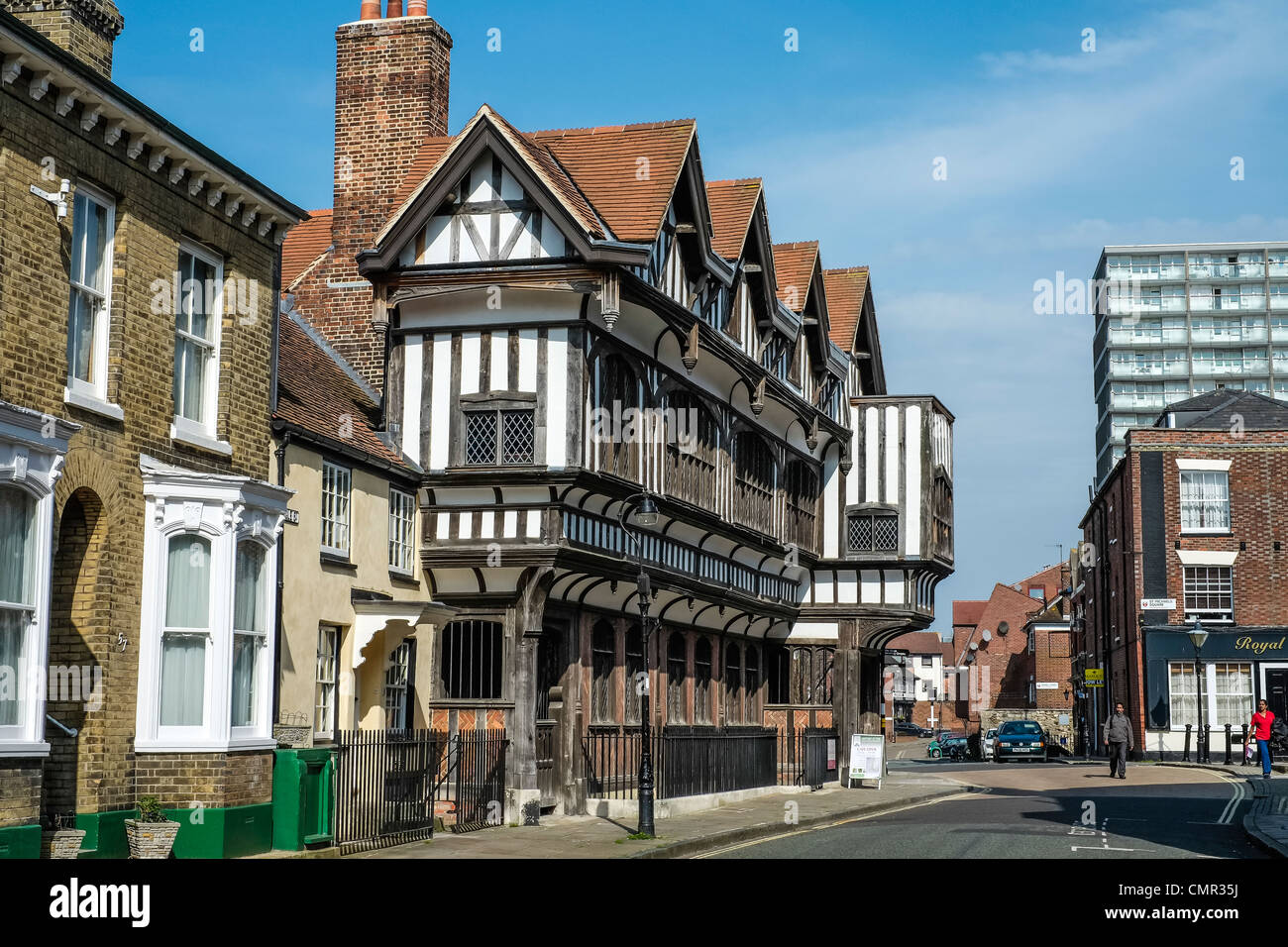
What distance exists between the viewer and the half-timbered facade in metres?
22.4

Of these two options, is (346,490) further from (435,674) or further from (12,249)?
(12,249)

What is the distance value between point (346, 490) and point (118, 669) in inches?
229

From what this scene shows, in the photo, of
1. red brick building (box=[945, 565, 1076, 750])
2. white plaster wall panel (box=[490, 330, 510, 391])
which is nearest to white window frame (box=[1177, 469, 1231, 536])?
red brick building (box=[945, 565, 1076, 750])

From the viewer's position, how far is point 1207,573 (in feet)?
169

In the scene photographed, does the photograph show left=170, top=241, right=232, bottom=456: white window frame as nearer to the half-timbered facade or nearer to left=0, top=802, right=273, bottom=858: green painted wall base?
left=0, top=802, right=273, bottom=858: green painted wall base

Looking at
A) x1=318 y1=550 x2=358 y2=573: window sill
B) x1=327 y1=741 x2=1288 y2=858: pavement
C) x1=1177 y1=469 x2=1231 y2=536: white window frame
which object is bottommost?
x1=327 y1=741 x2=1288 y2=858: pavement

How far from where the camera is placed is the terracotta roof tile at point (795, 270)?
3353 cm

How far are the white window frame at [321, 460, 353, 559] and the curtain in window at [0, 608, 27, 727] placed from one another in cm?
645

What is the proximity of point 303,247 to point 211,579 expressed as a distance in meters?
13.0

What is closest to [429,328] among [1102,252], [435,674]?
[435,674]

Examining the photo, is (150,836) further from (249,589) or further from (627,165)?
(627,165)

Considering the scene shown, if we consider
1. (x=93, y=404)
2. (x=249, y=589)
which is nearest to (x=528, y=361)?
(x=249, y=589)

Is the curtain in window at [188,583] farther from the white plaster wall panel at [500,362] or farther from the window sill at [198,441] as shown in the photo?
the white plaster wall panel at [500,362]
